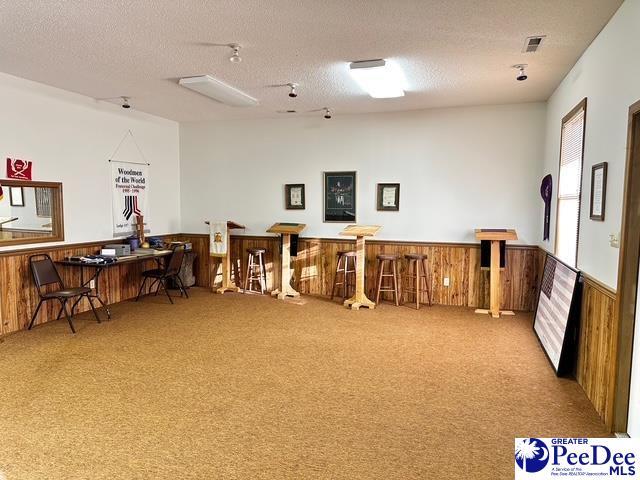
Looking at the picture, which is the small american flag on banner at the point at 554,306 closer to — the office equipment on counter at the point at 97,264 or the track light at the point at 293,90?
the track light at the point at 293,90

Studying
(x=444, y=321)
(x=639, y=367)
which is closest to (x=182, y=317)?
(x=444, y=321)

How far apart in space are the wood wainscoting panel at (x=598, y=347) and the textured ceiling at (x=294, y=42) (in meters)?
2.01

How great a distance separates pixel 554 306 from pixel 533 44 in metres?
2.41

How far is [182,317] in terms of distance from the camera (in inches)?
214

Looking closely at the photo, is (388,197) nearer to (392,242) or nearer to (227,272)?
(392,242)

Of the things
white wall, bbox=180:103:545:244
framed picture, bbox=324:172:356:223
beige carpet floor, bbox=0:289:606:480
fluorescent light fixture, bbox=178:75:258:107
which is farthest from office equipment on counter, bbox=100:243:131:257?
framed picture, bbox=324:172:356:223

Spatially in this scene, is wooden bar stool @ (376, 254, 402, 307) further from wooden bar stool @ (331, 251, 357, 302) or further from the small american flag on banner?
the small american flag on banner

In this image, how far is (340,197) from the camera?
6.62 meters

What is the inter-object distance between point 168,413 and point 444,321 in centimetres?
345

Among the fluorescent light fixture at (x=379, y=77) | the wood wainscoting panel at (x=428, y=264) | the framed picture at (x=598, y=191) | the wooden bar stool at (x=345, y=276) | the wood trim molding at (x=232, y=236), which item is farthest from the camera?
the wooden bar stool at (x=345, y=276)

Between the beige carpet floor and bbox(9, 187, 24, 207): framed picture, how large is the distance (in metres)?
1.44

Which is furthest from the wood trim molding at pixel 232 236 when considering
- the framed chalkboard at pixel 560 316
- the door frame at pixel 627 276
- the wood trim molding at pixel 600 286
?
the door frame at pixel 627 276

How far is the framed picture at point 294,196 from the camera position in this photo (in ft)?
22.4

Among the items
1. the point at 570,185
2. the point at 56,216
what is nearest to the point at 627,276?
the point at 570,185
